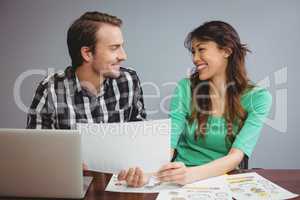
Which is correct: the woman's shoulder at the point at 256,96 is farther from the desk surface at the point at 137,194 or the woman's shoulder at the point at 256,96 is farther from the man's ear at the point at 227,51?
the desk surface at the point at 137,194

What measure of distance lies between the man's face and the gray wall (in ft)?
0.18

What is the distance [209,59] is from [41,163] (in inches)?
48.0

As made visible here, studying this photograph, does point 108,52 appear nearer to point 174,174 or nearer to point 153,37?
point 153,37

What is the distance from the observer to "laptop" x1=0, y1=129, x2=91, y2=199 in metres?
1.15

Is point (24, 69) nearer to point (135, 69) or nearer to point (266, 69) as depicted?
point (135, 69)

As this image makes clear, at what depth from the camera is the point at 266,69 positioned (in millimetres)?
2070

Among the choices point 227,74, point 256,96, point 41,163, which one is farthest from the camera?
point 227,74

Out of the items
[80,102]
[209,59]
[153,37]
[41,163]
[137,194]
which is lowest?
[137,194]

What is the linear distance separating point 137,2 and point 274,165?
4.23 feet

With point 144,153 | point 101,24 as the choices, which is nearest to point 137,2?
point 101,24

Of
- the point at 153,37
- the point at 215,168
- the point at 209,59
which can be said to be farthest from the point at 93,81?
the point at 215,168

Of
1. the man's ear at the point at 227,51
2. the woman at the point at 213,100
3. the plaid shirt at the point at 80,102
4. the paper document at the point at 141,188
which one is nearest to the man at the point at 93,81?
the plaid shirt at the point at 80,102

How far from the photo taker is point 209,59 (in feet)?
6.73

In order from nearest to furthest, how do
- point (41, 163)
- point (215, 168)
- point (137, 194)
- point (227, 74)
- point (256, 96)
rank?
point (41, 163) < point (137, 194) < point (215, 168) < point (256, 96) < point (227, 74)
